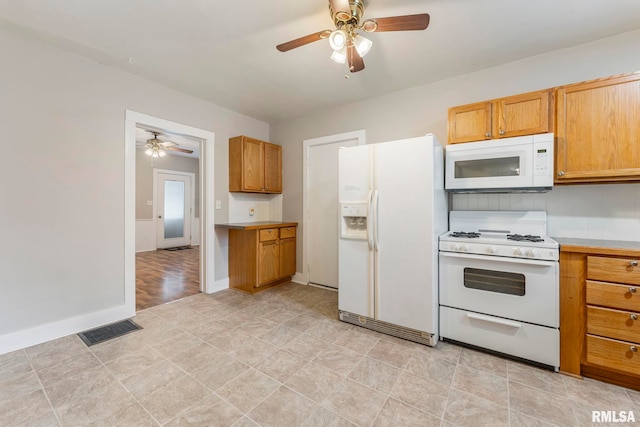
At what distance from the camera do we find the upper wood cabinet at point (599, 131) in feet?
6.20

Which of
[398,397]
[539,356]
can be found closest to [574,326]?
[539,356]

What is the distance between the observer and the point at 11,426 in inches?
56.1

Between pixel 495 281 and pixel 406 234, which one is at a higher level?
pixel 406 234

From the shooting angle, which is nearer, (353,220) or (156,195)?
(353,220)

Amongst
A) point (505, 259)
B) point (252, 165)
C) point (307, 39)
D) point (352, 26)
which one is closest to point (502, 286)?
point (505, 259)

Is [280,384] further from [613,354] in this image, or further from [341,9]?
[341,9]

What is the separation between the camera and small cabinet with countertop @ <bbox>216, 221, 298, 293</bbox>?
3492 millimetres

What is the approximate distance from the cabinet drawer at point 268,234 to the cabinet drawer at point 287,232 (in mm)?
126

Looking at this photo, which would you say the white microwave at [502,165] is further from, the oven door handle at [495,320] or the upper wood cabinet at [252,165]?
the upper wood cabinet at [252,165]

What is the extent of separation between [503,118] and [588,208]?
1.05m

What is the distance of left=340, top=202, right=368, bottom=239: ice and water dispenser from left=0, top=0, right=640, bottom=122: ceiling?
1.41 metres

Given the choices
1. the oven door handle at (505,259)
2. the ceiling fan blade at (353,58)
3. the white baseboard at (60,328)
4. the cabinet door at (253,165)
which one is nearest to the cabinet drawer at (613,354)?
the oven door handle at (505,259)

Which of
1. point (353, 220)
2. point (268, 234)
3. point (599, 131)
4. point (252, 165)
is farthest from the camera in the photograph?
point (252, 165)

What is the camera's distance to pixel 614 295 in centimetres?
173
